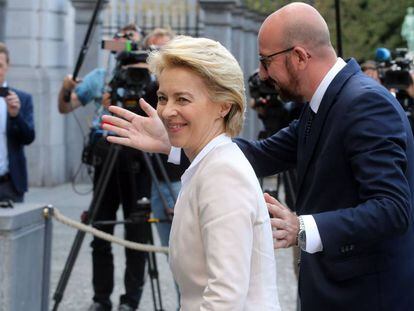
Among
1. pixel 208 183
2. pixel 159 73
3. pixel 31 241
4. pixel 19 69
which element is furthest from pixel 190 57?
pixel 19 69

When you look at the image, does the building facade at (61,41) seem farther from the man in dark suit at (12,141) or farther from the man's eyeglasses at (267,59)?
the man's eyeglasses at (267,59)

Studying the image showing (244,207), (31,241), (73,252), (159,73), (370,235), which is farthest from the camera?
(73,252)

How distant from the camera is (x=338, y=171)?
138 inches

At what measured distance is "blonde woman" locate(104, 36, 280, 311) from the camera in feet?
9.27

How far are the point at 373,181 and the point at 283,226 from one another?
31cm

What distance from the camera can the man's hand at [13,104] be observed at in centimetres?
764

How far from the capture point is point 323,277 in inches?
141

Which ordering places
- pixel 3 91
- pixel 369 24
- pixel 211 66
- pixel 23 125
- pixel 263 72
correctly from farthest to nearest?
pixel 369 24
pixel 23 125
pixel 3 91
pixel 263 72
pixel 211 66

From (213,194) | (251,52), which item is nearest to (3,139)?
(213,194)

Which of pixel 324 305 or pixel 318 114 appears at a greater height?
pixel 318 114

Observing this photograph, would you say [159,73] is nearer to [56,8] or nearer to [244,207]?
[244,207]

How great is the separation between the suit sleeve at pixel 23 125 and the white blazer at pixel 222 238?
4.88 metres

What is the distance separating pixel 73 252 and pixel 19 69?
30.6 feet

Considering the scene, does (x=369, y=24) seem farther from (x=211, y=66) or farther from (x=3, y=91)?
(x=211, y=66)
